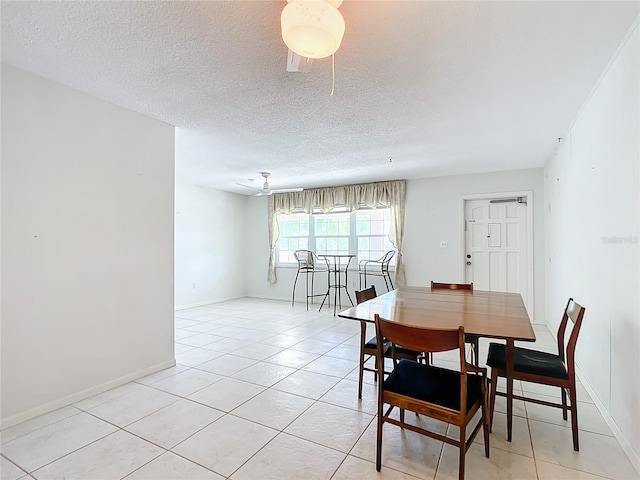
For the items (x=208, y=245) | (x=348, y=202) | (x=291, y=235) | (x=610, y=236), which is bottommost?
(x=208, y=245)

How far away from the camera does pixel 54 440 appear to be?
1965 mm

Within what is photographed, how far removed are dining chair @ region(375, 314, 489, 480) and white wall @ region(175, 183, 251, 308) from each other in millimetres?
5092

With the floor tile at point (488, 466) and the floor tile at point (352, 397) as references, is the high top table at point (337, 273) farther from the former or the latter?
the floor tile at point (488, 466)

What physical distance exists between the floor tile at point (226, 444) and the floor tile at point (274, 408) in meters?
0.07

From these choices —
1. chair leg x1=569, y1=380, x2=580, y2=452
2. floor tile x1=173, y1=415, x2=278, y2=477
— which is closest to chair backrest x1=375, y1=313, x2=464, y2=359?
chair leg x1=569, y1=380, x2=580, y2=452

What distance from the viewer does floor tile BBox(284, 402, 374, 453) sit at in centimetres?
196

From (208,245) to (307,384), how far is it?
4538 mm

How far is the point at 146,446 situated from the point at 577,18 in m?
3.30

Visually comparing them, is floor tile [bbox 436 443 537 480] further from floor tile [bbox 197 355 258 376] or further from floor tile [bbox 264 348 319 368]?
floor tile [bbox 197 355 258 376]

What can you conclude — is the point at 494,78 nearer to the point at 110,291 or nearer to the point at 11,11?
the point at 11,11

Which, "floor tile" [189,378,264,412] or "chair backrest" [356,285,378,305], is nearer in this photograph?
"floor tile" [189,378,264,412]

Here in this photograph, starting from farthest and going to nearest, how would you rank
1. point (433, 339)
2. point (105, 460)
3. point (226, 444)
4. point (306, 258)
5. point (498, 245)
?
1. point (306, 258)
2. point (498, 245)
3. point (226, 444)
4. point (105, 460)
5. point (433, 339)

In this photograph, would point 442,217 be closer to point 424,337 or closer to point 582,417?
point 582,417

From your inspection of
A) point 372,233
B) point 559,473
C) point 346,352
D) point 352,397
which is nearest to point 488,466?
point 559,473
